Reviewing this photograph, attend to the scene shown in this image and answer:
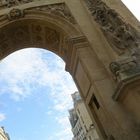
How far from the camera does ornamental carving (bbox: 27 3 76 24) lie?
11.1m

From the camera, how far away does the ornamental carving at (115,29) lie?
381 inches

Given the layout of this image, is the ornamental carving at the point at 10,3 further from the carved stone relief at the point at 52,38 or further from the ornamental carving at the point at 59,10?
the carved stone relief at the point at 52,38

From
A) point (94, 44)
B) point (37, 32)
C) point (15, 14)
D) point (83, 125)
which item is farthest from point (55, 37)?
point (83, 125)

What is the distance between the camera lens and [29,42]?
12273 mm

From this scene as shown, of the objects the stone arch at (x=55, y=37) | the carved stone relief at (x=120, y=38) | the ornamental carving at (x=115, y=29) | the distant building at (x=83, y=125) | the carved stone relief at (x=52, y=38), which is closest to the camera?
the carved stone relief at (x=120, y=38)

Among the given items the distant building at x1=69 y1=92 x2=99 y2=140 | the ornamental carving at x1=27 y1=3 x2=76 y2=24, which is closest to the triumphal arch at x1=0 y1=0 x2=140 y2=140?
the ornamental carving at x1=27 y1=3 x2=76 y2=24

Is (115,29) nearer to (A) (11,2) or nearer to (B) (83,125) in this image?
(A) (11,2)

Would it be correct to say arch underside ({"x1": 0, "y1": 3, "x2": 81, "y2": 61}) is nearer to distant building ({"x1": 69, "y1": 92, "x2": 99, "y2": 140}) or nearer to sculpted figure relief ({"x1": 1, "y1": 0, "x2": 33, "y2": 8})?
sculpted figure relief ({"x1": 1, "y1": 0, "x2": 33, "y2": 8})

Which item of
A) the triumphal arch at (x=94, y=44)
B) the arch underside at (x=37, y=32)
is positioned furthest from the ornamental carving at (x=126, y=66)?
the arch underside at (x=37, y=32)

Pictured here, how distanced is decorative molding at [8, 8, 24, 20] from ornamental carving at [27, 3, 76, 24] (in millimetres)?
479

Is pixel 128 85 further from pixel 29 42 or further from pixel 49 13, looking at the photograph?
pixel 29 42

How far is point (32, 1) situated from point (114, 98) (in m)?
5.08

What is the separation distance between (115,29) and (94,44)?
2.74 ft

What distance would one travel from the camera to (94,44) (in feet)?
33.7
